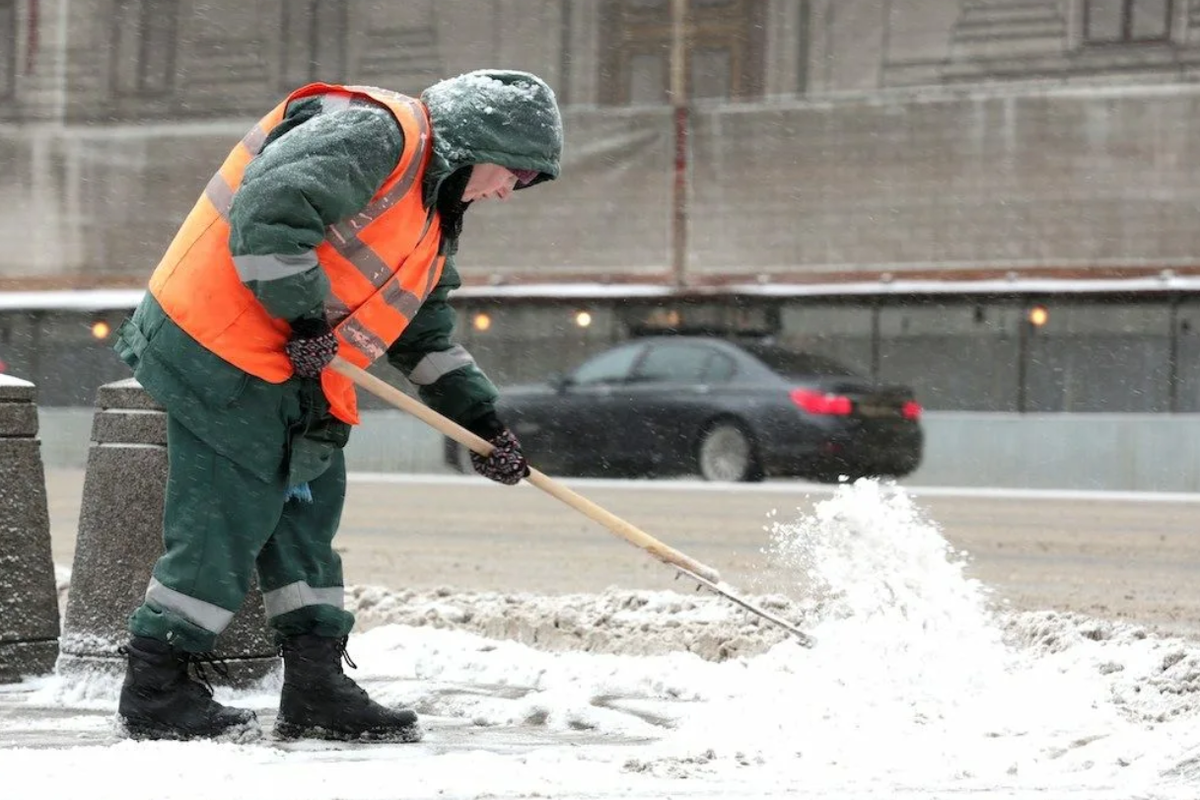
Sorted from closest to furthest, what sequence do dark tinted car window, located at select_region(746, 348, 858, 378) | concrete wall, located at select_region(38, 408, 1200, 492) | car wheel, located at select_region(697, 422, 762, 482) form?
→ concrete wall, located at select_region(38, 408, 1200, 492) < car wheel, located at select_region(697, 422, 762, 482) < dark tinted car window, located at select_region(746, 348, 858, 378)

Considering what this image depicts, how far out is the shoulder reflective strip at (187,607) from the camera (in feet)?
15.0

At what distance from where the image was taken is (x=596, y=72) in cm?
2142

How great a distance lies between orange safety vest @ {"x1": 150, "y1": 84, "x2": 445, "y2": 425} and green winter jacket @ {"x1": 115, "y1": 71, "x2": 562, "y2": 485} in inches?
1.4

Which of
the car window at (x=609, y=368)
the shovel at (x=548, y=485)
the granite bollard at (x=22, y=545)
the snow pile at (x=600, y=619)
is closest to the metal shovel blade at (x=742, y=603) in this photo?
the shovel at (x=548, y=485)

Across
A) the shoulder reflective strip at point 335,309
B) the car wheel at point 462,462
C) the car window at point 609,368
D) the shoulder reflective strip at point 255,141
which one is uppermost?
the shoulder reflective strip at point 255,141

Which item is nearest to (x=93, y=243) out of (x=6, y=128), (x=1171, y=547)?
(x=6, y=128)

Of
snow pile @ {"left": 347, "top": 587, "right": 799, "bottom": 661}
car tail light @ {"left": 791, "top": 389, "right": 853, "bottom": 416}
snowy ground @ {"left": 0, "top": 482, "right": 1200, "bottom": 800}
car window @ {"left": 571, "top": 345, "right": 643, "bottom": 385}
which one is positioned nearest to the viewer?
snowy ground @ {"left": 0, "top": 482, "right": 1200, "bottom": 800}

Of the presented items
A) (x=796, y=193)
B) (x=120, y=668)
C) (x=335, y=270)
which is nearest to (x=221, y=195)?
(x=335, y=270)

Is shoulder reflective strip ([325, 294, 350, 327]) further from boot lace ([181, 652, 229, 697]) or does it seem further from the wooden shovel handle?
boot lace ([181, 652, 229, 697])

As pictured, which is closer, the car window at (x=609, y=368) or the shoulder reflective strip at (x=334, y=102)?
the shoulder reflective strip at (x=334, y=102)

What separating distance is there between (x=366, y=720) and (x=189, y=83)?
63.0ft

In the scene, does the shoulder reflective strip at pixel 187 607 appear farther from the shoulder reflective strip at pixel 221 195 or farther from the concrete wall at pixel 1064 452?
the concrete wall at pixel 1064 452

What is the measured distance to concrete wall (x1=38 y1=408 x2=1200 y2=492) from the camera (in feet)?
55.0

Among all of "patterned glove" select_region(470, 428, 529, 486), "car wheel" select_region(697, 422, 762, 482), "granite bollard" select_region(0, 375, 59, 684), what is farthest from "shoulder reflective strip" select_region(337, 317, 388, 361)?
"car wheel" select_region(697, 422, 762, 482)
